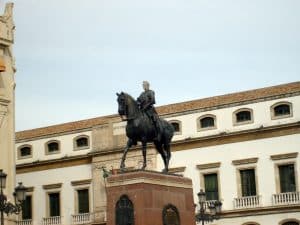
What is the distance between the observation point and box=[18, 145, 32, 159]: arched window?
5410 centimetres

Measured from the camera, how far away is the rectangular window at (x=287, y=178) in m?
44.6

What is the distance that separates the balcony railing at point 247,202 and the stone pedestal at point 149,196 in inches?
863

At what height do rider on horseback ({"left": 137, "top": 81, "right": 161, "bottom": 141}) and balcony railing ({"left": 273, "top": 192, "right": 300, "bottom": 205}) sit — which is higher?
rider on horseback ({"left": 137, "top": 81, "right": 161, "bottom": 141})

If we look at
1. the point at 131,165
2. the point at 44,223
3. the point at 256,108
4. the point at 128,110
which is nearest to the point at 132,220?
the point at 128,110

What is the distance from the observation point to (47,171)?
53.2 metres

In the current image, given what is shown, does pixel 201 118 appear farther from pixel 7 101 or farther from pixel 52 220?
pixel 52 220

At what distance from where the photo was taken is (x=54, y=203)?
5278 cm

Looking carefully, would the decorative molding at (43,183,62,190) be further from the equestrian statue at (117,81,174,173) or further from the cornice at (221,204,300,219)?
the equestrian statue at (117,81,174,173)

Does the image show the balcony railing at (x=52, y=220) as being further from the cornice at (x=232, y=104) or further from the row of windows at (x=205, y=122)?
the cornice at (x=232, y=104)

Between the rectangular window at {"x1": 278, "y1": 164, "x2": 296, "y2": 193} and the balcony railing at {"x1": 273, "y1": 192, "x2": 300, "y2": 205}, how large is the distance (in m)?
0.35

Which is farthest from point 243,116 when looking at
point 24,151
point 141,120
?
point 141,120

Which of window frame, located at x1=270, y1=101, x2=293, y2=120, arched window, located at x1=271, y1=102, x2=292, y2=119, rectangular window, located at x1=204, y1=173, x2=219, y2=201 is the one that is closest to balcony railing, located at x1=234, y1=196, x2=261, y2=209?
rectangular window, located at x1=204, y1=173, x2=219, y2=201

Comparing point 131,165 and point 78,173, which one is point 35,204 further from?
point 131,165

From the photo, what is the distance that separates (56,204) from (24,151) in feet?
14.5
